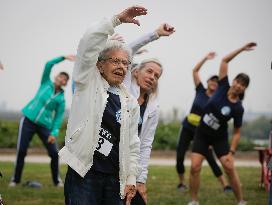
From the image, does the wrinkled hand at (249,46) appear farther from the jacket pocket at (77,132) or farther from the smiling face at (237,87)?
the jacket pocket at (77,132)

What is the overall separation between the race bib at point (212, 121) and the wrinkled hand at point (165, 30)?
323 cm

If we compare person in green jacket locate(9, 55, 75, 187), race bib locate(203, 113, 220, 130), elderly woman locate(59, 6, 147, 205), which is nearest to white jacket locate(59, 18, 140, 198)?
elderly woman locate(59, 6, 147, 205)


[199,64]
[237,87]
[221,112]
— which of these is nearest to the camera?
[237,87]

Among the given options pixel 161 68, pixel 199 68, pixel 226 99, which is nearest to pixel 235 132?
pixel 226 99

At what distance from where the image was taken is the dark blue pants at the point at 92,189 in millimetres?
3564

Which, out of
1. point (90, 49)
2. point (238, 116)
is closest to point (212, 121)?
point (238, 116)

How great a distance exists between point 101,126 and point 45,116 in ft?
19.2

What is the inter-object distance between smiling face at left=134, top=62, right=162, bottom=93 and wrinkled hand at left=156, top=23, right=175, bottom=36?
28cm

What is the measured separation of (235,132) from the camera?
772 cm

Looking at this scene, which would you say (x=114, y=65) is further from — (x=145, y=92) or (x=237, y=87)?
(x=237, y=87)

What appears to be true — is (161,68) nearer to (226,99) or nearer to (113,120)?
(113,120)

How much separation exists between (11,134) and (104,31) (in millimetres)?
18164

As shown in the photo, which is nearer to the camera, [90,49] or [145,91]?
[90,49]

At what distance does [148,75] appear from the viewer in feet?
15.1
